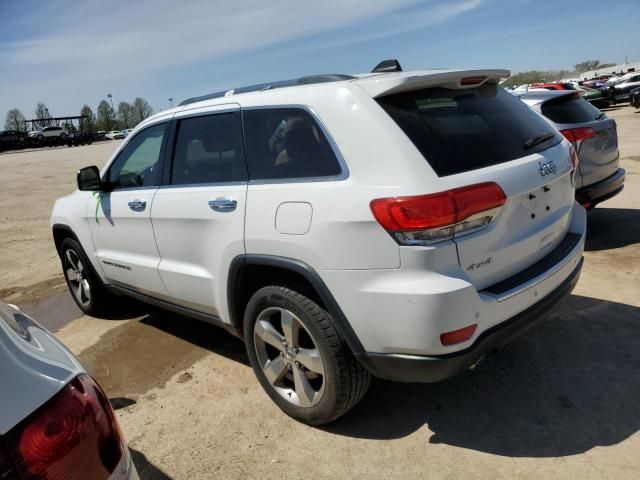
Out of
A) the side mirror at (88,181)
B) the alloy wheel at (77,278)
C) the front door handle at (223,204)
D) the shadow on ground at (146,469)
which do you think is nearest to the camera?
the shadow on ground at (146,469)

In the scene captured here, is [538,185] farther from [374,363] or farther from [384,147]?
[374,363]

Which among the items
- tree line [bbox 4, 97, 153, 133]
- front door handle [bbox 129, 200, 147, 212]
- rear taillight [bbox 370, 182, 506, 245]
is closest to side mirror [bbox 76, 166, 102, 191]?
front door handle [bbox 129, 200, 147, 212]

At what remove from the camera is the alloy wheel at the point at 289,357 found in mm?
2877

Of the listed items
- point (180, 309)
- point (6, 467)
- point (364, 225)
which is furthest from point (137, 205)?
point (6, 467)

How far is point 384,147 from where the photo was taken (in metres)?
2.49

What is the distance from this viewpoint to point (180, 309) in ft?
12.4

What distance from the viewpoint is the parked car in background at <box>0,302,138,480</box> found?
49.2 inches

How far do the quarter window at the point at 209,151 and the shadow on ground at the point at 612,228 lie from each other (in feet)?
13.1

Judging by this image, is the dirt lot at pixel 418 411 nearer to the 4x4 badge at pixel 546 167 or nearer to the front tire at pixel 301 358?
the front tire at pixel 301 358

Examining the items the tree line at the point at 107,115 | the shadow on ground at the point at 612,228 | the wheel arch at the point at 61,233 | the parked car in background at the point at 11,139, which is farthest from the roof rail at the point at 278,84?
the tree line at the point at 107,115

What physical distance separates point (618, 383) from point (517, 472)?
3.47 feet

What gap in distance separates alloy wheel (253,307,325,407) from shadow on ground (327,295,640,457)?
28 cm

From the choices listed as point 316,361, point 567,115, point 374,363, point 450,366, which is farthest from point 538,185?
point 567,115

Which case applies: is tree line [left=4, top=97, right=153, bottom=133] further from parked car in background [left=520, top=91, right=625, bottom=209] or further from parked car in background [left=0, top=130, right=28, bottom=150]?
parked car in background [left=520, top=91, right=625, bottom=209]
